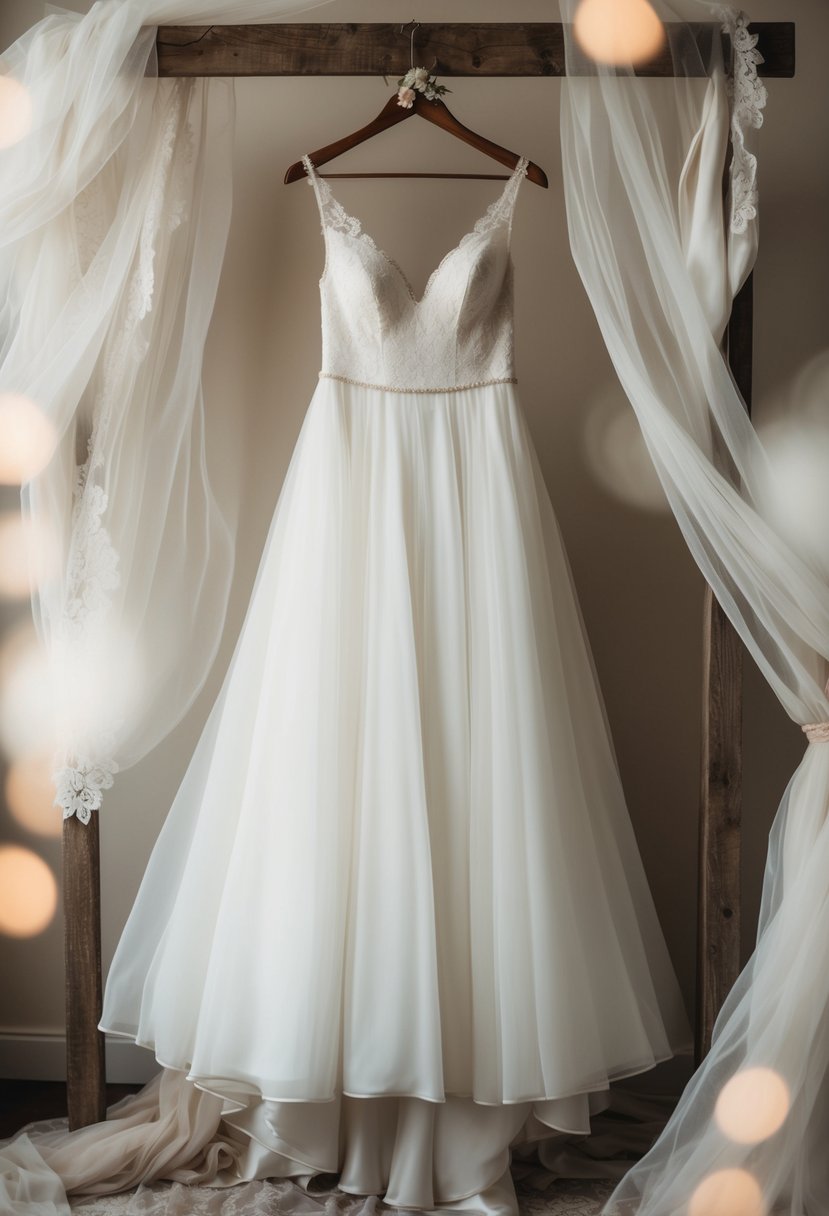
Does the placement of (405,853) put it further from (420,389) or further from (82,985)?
(420,389)

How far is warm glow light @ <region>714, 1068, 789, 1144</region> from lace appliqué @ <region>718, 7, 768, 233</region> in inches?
58.5

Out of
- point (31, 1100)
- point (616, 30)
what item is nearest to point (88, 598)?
point (31, 1100)

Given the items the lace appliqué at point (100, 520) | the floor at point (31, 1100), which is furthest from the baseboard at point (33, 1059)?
the lace appliqué at point (100, 520)

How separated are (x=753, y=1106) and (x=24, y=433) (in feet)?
5.82

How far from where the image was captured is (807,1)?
2.19m

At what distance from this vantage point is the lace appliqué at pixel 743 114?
174 cm

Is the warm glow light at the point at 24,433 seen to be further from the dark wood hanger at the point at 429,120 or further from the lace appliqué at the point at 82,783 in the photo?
the dark wood hanger at the point at 429,120

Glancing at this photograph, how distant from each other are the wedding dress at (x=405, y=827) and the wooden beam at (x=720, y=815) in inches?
3.9

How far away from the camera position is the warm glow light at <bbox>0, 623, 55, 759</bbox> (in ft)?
6.29

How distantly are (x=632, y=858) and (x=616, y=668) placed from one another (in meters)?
0.50

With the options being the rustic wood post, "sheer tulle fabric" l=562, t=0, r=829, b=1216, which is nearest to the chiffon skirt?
the rustic wood post

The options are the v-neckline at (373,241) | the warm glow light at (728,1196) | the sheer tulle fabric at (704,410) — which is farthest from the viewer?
the v-neckline at (373,241)

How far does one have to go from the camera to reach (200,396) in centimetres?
199

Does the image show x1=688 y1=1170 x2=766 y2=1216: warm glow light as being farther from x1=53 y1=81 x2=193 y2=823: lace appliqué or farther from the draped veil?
x1=53 y1=81 x2=193 y2=823: lace appliqué
